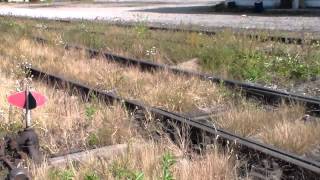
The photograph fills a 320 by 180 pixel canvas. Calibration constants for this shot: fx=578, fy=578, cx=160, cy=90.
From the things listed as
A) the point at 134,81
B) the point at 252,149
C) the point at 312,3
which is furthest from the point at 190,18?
the point at 252,149

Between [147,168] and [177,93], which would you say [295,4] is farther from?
[147,168]

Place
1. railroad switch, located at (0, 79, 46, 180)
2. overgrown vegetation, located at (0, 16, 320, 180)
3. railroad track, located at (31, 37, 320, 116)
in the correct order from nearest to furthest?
overgrown vegetation, located at (0, 16, 320, 180) < railroad switch, located at (0, 79, 46, 180) < railroad track, located at (31, 37, 320, 116)

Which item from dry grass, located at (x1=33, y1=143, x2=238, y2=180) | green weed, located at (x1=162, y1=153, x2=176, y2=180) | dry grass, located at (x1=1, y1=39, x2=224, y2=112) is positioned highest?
green weed, located at (x1=162, y1=153, x2=176, y2=180)

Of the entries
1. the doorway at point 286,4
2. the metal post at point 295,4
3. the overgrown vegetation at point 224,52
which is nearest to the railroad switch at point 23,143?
the overgrown vegetation at point 224,52

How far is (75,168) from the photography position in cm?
531

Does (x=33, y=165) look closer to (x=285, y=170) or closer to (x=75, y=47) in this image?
(x=285, y=170)

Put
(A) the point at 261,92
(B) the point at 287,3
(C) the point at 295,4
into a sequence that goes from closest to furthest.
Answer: (A) the point at 261,92
(C) the point at 295,4
(B) the point at 287,3

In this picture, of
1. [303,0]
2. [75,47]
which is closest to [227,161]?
[75,47]

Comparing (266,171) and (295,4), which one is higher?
(266,171)

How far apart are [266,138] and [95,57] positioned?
763 centimetres

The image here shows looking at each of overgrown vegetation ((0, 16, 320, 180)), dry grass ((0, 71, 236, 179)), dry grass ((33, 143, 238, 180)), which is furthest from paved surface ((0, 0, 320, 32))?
dry grass ((33, 143, 238, 180))

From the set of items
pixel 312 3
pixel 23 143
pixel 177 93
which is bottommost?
pixel 312 3

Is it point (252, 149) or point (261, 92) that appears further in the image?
point (261, 92)

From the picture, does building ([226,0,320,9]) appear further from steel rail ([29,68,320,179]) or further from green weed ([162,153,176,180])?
green weed ([162,153,176,180])
